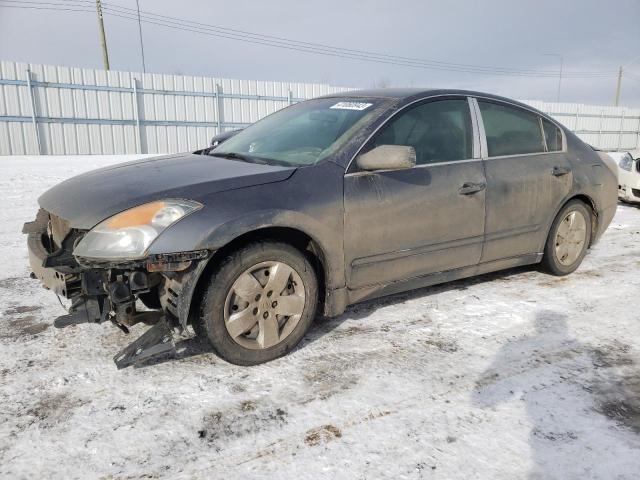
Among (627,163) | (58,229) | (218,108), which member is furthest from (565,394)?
(218,108)

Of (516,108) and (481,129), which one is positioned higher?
(516,108)

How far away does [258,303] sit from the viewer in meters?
2.72

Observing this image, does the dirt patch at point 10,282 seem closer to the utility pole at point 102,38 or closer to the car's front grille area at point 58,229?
the car's front grille area at point 58,229

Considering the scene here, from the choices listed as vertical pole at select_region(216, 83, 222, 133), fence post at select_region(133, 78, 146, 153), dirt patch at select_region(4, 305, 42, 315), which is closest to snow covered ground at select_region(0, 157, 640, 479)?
dirt patch at select_region(4, 305, 42, 315)

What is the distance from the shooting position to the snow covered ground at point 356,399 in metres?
2.00

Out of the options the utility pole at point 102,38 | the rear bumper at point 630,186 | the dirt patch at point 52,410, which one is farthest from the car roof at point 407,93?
the utility pole at point 102,38

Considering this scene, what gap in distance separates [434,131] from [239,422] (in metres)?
2.33

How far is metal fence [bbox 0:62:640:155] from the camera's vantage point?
13.6 meters

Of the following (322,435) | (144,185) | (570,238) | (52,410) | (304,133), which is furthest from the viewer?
(570,238)

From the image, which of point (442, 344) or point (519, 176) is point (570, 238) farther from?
point (442, 344)

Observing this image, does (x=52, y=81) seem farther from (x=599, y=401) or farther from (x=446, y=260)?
(x=599, y=401)

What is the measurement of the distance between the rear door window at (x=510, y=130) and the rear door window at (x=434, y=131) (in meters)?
0.21

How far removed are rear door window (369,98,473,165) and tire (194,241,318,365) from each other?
964 millimetres

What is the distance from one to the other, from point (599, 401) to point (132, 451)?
2.16 m
